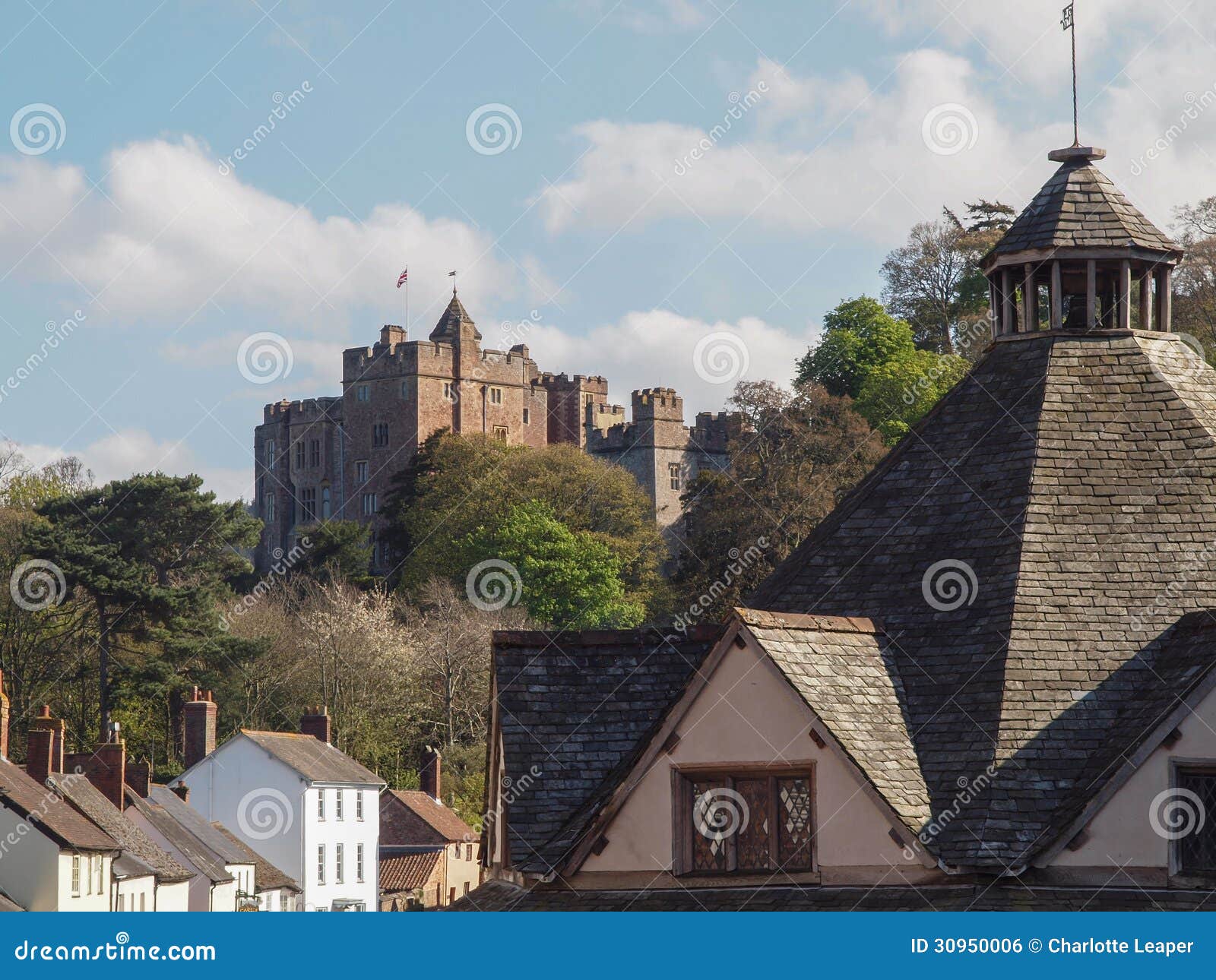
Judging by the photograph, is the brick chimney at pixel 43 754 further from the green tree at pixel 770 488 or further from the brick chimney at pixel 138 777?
the green tree at pixel 770 488

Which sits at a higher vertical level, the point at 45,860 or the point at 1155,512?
the point at 1155,512

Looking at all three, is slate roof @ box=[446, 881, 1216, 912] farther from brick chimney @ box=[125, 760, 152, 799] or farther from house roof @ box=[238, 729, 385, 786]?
house roof @ box=[238, 729, 385, 786]

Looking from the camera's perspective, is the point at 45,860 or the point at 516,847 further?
the point at 45,860

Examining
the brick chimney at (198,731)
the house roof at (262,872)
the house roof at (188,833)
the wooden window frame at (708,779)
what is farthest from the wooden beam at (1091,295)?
the brick chimney at (198,731)

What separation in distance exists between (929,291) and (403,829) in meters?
53.2

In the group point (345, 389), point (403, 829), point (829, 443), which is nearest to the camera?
point (403, 829)

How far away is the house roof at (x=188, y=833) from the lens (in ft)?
198

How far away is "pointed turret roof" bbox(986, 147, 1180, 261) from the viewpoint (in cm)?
2239

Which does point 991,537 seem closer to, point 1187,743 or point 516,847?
point 1187,743

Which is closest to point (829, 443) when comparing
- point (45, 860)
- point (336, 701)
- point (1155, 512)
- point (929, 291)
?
point (336, 701)

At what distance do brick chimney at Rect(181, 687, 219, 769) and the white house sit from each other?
0.03 meters

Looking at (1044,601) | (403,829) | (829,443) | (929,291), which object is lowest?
(403,829)

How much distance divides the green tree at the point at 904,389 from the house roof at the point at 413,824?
28223 millimetres

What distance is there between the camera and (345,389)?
154125 millimetres
